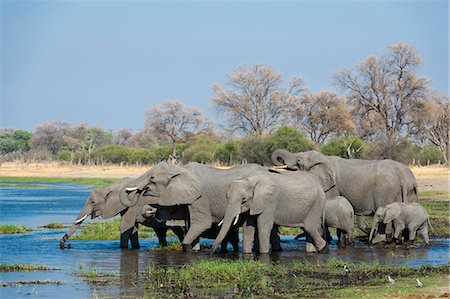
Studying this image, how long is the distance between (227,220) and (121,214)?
10.6 ft

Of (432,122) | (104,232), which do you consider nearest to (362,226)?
(104,232)

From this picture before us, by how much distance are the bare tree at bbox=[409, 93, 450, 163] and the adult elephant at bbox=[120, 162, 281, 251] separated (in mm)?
51898

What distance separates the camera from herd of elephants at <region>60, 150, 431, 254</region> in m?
16.7

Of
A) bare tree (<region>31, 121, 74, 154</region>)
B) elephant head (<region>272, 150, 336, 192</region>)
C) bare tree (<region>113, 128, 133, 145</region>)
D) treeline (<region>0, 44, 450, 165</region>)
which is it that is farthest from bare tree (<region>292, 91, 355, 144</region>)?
bare tree (<region>113, 128, 133, 145</region>)

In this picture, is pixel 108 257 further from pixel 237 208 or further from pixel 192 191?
pixel 237 208

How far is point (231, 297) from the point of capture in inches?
470

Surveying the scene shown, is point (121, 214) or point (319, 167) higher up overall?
Answer: point (319, 167)

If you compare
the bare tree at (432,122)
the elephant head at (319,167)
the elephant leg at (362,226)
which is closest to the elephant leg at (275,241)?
the elephant head at (319,167)

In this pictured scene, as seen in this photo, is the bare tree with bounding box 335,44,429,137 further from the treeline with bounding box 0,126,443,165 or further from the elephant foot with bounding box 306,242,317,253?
the elephant foot with bounding box 306,242,317,253

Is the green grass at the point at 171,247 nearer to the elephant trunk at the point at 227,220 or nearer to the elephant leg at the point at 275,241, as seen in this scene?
the elephant leg at the point at 275,241

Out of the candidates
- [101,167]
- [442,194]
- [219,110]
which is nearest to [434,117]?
[219,110]

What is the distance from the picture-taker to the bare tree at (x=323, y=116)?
71.3 metres

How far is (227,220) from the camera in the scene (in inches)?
631

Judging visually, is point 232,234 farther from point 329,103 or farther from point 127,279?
point 329,103
